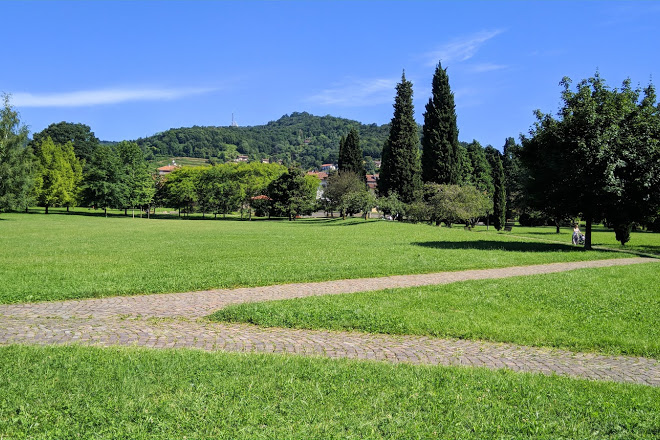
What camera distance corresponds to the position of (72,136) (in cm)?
9925

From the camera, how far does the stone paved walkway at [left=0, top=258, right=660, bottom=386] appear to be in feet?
20.7

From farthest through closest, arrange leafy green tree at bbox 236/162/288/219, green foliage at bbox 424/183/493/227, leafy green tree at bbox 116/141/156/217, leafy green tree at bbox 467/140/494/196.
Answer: leafy green tree at bbox 236/162/288/219 < leafy green tree at bbox 467/140/494/196 < leafy green tree at bbox 116/141/156/217 < green foliage at bbox 424/183/493/227

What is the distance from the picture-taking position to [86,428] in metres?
3.97

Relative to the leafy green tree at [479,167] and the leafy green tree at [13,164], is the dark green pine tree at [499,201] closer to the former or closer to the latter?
the leafy green tree at [479,167]

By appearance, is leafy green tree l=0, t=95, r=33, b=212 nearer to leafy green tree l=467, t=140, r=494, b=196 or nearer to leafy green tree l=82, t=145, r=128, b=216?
leafy green tree l=82, t=145, r=128, b=216

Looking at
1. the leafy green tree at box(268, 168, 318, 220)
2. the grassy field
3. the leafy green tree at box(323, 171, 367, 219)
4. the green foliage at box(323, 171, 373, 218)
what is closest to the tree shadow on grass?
the grassy field

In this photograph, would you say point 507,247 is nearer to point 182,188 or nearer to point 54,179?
point 182,188

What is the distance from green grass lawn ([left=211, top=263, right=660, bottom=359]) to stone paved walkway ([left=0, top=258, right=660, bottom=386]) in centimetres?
34

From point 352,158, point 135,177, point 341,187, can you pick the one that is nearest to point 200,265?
point 341,187

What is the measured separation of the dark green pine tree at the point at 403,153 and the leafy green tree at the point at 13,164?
41.0 meters

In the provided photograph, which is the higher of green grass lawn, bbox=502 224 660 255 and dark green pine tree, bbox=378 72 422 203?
dark green pine tree, bbox=378 72 422 203

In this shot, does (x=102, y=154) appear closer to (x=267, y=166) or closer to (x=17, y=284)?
(x=267, y=166)

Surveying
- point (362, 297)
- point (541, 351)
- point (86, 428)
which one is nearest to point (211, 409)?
point (86, 428)

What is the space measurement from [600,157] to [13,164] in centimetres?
5825
